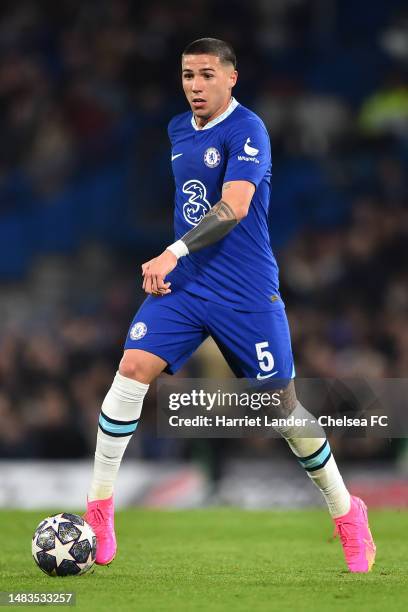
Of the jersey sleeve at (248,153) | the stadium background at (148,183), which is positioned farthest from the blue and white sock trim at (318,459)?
the stadium background at (148,183)

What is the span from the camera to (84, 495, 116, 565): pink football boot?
6.06m

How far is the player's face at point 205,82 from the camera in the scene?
600 cm

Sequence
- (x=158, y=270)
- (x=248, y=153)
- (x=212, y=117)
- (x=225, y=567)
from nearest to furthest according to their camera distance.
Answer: (x=158, y=270) → (x=248, y=153) → (x=212, y=117) → (x=225, y=567)

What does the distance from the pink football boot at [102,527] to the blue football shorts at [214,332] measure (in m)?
0.79

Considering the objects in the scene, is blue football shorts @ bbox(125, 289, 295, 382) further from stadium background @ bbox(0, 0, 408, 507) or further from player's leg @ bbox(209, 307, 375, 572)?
stadium background @ bbox(0, 0, 408, 507)

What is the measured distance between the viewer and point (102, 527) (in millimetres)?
6074

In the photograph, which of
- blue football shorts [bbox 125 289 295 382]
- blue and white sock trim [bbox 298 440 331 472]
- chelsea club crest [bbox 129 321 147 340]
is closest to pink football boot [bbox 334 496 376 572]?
blue and white sock trim [bbox 298 440 331 472]

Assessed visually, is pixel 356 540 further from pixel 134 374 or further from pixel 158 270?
pixel 158 270

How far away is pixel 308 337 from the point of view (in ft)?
41.7

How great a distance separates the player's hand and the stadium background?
20.2 feet

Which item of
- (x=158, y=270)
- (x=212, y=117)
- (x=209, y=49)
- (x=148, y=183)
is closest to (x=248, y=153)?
(x=212, y=117)

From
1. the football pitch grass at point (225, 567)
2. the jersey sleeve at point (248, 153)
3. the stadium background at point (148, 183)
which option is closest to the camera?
the football pitch grass at point (225, 567)

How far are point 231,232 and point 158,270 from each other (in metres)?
0.60

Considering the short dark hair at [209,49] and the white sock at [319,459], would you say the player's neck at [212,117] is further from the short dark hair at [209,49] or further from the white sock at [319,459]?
the white sock at [319,459]
